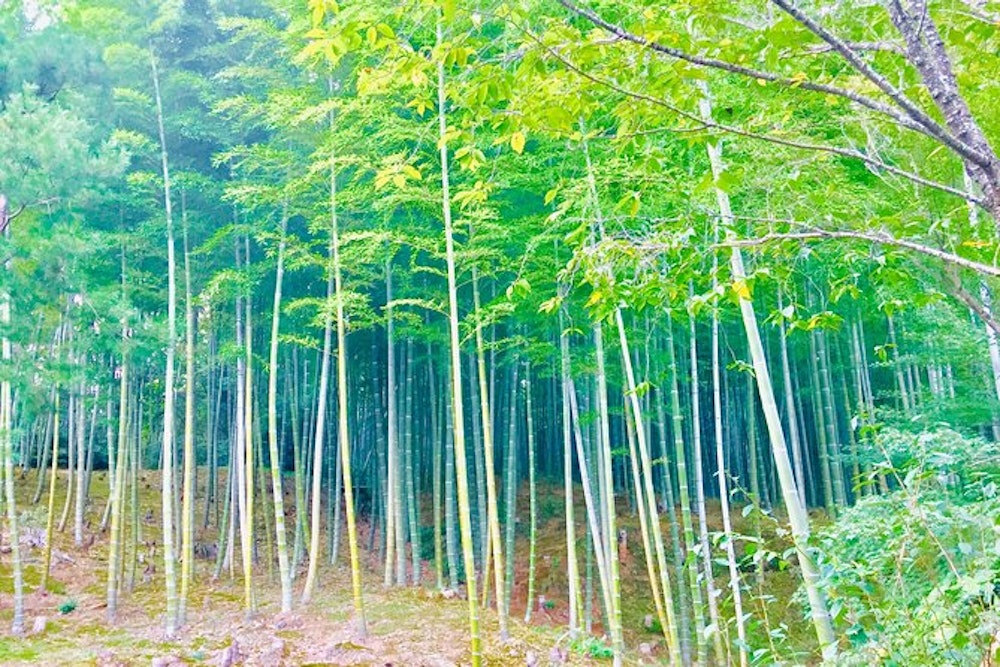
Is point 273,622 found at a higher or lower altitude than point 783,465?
lower

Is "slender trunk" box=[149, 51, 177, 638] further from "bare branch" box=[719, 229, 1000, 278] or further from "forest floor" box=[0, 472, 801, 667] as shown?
"bare branch" box=[719, 229, 1000, 278]

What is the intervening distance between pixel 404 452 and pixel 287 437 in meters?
5.41

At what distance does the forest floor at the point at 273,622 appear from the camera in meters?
5.58

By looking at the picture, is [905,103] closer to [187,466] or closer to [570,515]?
[570,515]

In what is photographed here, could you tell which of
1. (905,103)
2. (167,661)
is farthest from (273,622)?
(905,103)

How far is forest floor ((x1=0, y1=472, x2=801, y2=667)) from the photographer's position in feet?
18.3

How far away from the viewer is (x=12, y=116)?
582 centimetres

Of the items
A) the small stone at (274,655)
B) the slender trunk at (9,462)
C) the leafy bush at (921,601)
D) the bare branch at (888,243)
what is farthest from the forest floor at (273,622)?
the bare branch at (888,243)

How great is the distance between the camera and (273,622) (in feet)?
21.0

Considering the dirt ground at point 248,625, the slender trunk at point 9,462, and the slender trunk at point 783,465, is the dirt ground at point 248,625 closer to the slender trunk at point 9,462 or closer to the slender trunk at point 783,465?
the slender trunk at point 9,462

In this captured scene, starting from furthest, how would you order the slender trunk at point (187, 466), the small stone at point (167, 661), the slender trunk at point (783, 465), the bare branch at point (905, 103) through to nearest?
the slender trunk at point (187, 466) → the small stone at point (167, 661) → the slender trunk at point (783, 465) → the bare branch at point (905, 103)

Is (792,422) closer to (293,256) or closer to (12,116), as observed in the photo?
(293,256)

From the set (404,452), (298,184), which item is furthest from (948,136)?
(404,452)

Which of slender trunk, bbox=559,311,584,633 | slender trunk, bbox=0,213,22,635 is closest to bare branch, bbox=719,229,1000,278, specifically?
slender trunk, bbox=559,311,584,633
